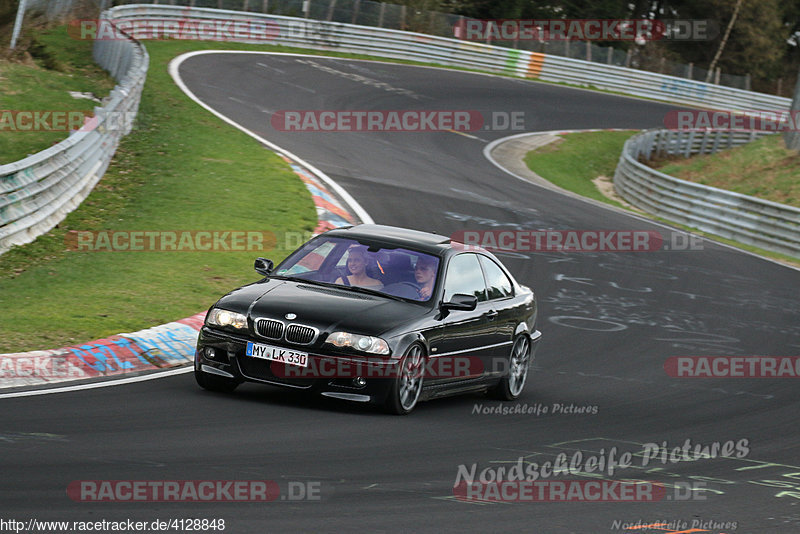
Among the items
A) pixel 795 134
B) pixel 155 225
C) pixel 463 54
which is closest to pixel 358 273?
pixel 155 225

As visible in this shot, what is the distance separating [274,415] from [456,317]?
2.07 m

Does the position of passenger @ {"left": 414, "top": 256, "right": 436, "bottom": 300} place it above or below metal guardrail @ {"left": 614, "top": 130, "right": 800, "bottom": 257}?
above

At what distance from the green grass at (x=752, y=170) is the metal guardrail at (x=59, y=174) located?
1804 centimetres

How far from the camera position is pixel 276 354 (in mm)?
8641

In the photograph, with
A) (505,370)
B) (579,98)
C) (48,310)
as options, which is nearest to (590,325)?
(505,370)

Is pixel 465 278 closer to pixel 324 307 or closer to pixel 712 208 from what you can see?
pixel 324 307

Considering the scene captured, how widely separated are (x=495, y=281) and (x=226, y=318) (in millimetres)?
2882

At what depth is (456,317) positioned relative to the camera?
31.9 ft

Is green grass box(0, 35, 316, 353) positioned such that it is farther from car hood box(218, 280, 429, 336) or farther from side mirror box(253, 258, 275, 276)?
car hood box(218, 280, 429, 336)

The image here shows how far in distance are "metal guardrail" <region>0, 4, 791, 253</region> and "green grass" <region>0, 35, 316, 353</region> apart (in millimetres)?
365

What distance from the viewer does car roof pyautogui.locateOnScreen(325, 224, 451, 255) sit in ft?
32.8

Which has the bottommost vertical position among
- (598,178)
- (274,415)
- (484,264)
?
(598,178)

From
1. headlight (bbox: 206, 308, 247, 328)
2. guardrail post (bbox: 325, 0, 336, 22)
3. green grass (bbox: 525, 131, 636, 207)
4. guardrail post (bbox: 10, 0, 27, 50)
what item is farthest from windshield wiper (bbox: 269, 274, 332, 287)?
guardrail post (bbox: 325, 0, 336, 22)

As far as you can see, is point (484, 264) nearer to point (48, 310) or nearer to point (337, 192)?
point (48, 310)
